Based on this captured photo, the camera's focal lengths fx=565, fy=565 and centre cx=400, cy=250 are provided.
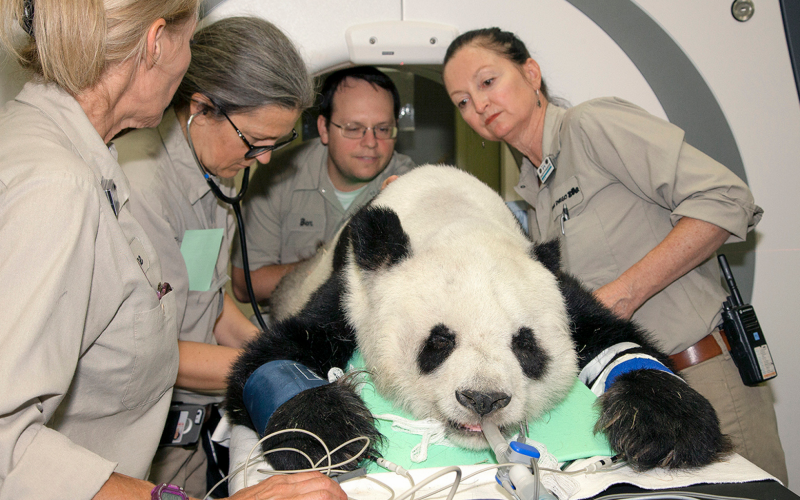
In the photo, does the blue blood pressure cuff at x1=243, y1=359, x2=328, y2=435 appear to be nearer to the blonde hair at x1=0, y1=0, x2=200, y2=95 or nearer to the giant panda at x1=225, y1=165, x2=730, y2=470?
the giant panda at x1=225, y1=165, x2=730, y2=470

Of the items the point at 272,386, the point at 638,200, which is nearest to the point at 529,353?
the point at 272,386

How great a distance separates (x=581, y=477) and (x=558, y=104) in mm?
1781

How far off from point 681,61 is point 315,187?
1928 millimetres

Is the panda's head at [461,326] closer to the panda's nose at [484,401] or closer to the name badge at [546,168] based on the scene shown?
the panda's nose at [484,401]

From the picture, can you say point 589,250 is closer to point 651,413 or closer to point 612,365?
point 612,365

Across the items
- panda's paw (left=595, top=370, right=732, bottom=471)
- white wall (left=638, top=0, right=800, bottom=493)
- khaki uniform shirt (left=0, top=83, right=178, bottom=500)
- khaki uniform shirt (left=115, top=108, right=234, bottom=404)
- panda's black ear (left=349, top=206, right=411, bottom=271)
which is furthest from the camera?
white wall (left=638, top=0, right=800, bottom=493)

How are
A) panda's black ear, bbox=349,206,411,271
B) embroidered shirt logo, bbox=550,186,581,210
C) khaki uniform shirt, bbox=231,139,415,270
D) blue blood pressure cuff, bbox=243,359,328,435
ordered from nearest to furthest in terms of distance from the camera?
blue blood pressure cuff, bbox=243,359,328,435
panda's black ear, bbox=349,206,411,271
embroidered shirt logo, bbox=550,186,581,210
khaki uniform shirt, bbox=231,139,415,270

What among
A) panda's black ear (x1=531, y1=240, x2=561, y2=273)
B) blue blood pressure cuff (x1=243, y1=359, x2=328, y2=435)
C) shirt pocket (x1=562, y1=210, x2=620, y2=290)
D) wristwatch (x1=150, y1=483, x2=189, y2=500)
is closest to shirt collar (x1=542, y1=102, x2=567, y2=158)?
shirt pocket (x1=562, y1=210, x2=620, y2=290)

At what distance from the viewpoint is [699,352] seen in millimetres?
1937

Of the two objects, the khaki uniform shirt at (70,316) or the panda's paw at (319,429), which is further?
the panda's paw at (319,429)

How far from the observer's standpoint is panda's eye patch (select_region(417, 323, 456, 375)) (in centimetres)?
127

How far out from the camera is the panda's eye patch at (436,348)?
1269 millimetres

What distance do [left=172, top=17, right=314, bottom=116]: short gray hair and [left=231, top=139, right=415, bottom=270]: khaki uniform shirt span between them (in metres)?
1.27

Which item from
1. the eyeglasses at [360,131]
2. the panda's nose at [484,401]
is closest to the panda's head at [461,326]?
the panda's nose at [484,401]
